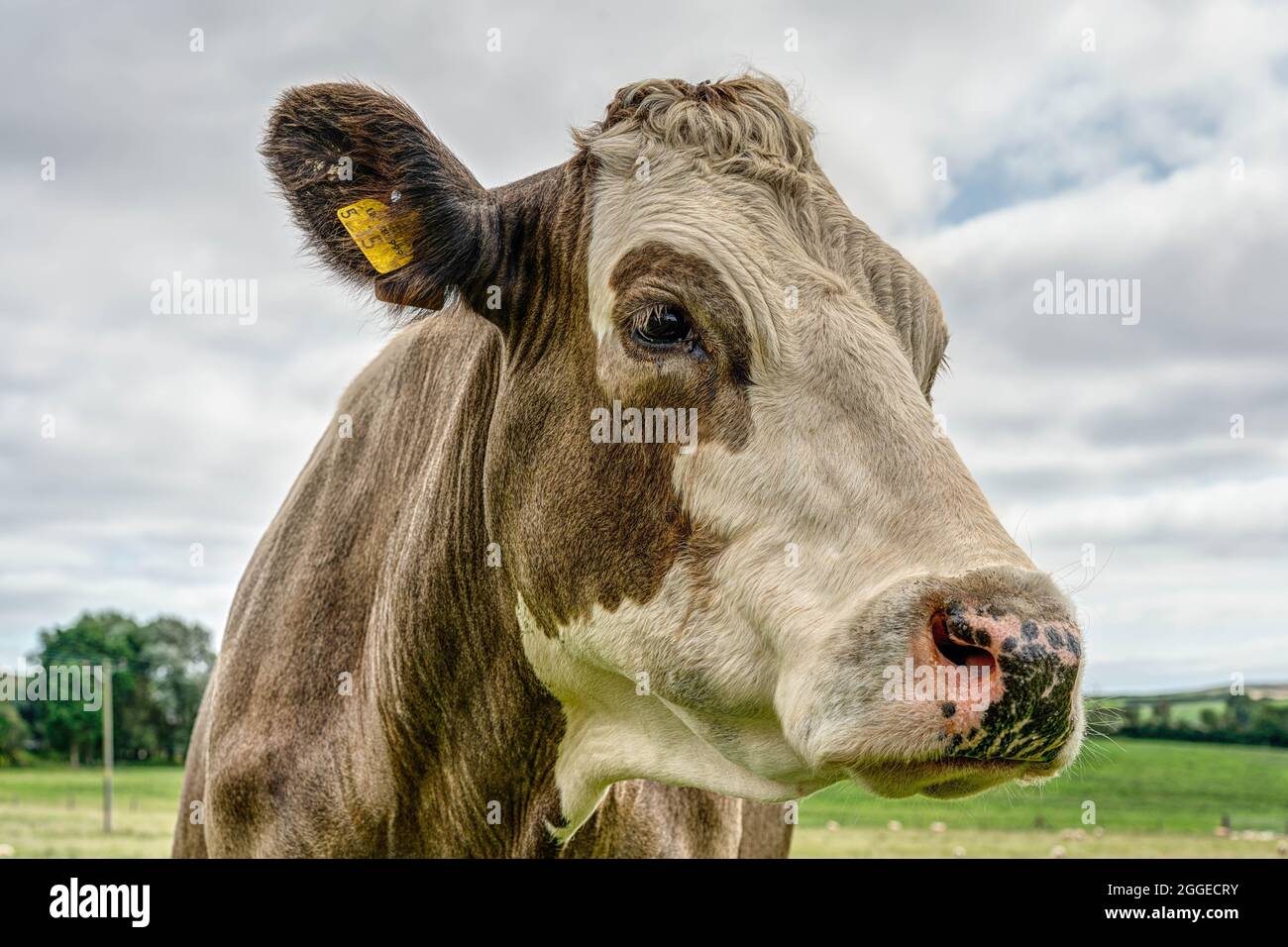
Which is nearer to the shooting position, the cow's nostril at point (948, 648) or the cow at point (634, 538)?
the cow's nostril at point (948, 648)

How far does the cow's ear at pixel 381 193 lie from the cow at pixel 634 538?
0.01m

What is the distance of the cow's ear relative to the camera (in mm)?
3959

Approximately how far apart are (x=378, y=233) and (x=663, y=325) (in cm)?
124

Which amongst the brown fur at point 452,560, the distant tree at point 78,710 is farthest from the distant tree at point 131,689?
the brown fur at point 452,560

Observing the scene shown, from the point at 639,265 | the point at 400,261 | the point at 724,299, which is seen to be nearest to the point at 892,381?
the point at 724,299

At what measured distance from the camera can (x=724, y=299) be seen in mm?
3311

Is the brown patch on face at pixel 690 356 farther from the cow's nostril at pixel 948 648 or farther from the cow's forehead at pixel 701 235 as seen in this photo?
the cow's nostril at pixel 948 648

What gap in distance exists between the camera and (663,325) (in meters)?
3.42

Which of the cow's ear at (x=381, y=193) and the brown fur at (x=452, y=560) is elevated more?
the cow's ear at (x=381, y=193)

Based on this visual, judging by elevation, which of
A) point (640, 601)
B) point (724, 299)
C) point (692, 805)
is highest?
point (724, 299)

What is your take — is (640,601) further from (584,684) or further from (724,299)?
(724,299)

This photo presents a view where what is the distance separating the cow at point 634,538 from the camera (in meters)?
2.85

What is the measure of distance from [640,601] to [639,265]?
1.05 m

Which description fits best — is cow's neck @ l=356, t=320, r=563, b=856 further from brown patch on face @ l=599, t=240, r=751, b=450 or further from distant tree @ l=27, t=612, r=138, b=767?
distant tree @ l=27, t=612, r=138, b=767
